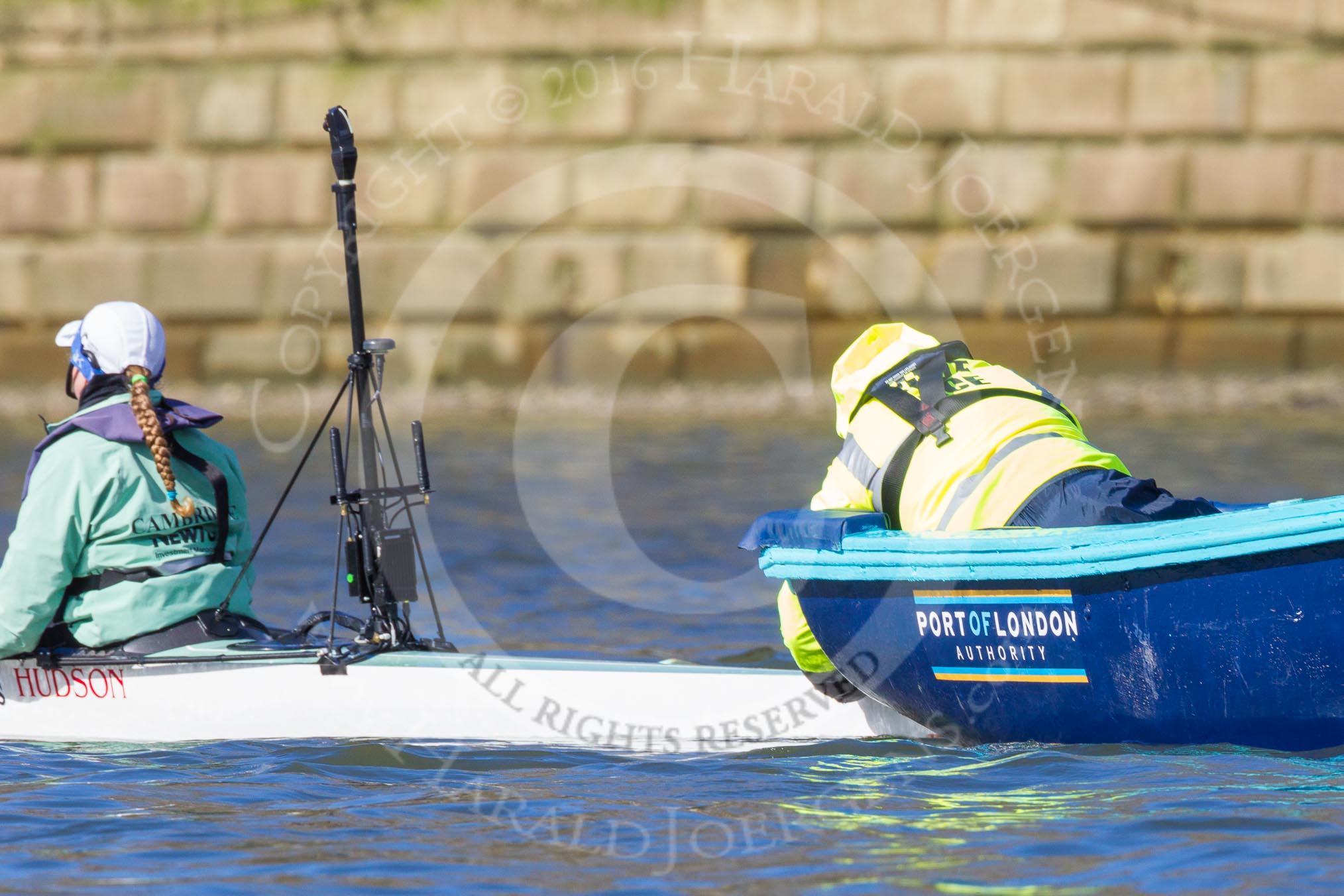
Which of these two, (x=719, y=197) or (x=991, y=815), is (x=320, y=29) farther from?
(x=991, y=815)

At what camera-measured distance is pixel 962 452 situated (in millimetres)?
4645

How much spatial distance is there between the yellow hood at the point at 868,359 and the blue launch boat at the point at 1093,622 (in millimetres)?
312

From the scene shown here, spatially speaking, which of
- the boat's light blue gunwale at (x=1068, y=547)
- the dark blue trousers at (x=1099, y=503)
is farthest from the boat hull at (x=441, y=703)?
the dark blue trousers at (x=1099, y=503)

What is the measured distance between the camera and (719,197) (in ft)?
42.3

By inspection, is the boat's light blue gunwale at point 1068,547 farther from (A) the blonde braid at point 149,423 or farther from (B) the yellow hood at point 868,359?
(A) the blonde braid at point 149,423

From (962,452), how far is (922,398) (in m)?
0.18

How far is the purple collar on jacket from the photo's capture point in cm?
502

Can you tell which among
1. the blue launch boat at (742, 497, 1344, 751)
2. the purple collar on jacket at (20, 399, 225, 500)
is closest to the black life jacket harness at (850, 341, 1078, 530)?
the blue launch boat at (742, 497, 1344, 751)

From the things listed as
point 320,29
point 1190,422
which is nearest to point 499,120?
point 320,29

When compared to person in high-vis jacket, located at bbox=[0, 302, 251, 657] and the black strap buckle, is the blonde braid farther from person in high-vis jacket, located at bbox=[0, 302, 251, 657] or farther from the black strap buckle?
the black strap buckle

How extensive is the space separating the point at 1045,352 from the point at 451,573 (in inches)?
243

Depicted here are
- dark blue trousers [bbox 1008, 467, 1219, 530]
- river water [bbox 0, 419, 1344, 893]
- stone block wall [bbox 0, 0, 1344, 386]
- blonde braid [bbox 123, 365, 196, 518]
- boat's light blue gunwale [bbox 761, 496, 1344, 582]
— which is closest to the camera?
river water [bbox 0, 419, 1344, 893]

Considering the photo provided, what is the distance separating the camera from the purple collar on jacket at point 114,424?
5.02m

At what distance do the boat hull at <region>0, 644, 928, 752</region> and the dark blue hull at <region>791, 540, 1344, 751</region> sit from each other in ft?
1.06
